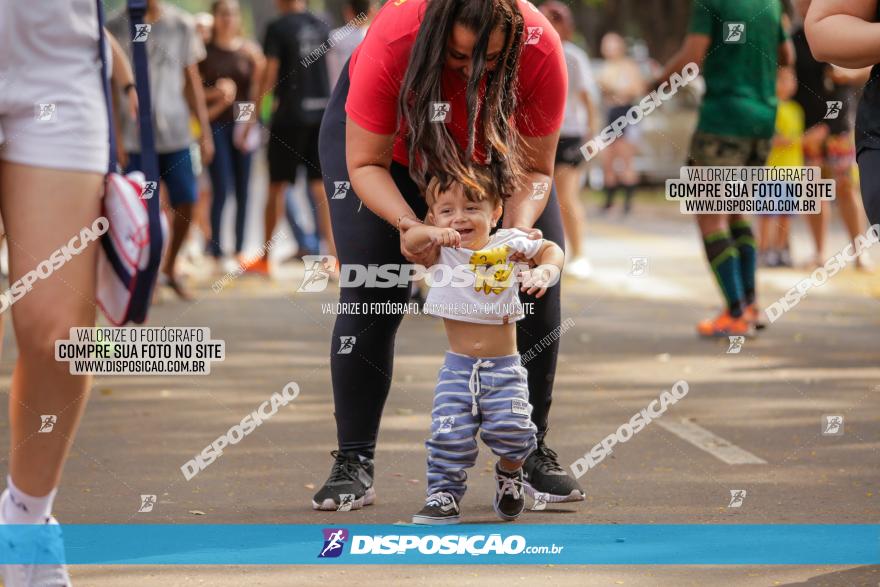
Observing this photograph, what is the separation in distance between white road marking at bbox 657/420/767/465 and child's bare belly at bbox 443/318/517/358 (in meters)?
1.53

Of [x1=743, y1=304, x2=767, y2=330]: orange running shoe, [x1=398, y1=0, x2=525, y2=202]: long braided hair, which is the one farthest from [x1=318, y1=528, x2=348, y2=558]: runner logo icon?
[x1=743, y1=304, x2=767, y2=330]: orange running shoe

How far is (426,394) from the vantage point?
7.54 metres

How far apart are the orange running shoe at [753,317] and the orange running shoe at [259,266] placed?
4.45 m

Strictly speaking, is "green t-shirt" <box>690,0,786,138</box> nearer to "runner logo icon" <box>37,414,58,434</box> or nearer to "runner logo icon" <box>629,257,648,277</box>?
"runner logo icon" <box>629,257,648,277</box>

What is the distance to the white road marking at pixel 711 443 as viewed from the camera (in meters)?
6.04

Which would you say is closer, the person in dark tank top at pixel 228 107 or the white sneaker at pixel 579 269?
the white sneaker at pixel 579 269

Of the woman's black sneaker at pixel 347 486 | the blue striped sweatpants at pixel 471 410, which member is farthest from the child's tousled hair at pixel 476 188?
the woman's black sneaker at pixel 347 486

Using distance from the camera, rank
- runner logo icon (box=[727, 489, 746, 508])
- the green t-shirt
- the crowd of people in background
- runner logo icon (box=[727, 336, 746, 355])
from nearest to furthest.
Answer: runner logo icon (box=[727, 489, 746, 508]), runner logo icon (box=[727, 336, 746, 355]), the green t-shirt, the crowd of people in background

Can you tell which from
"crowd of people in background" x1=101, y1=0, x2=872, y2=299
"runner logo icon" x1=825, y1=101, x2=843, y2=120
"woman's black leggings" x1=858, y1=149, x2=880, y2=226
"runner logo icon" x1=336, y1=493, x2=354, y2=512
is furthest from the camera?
"runner logo icon" x1=825, y1=101, x2=843, y2=120

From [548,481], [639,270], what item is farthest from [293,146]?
[548,481]

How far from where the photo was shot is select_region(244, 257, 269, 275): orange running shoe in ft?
41.9

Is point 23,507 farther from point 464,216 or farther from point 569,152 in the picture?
point 569,152

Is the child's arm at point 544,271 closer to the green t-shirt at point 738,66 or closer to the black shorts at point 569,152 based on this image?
the green t-shirt at point 738,66

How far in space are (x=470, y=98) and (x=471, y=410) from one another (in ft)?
2.91
